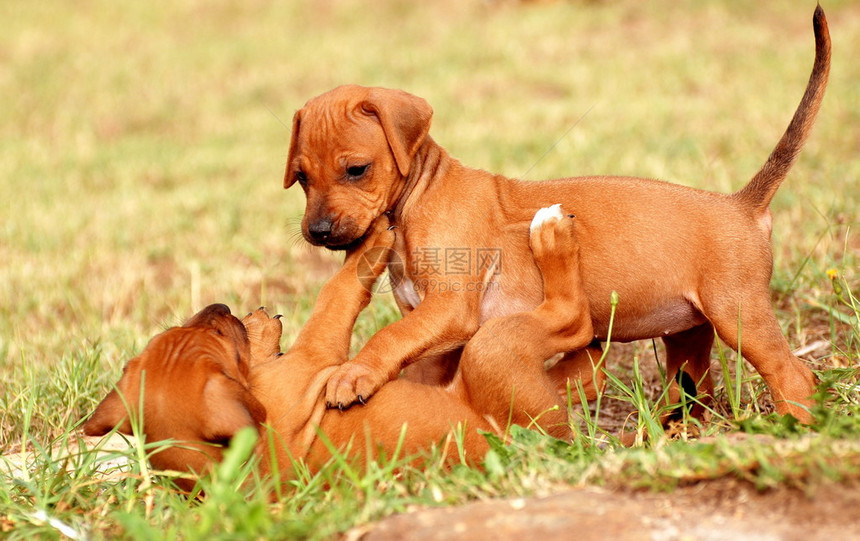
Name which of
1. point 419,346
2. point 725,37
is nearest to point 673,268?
point 419,346

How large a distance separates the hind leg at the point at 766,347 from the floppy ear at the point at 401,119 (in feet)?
5.10

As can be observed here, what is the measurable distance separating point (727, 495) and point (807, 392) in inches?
52.1

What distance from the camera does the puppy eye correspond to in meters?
4.18

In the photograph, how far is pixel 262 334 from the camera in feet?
13.6

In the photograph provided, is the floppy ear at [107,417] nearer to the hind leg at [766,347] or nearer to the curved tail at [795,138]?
the hind leg at [766,347]

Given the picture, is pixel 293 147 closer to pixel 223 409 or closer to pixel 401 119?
pixel 401 119

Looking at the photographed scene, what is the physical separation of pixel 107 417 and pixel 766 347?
2694 millimetres

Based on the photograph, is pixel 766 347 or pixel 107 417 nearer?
pixel 107 417

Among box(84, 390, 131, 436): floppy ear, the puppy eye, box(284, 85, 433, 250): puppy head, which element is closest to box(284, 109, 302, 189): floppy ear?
box(284, 85, 433, 250): puppy head

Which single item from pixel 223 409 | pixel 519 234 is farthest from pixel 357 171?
pixel 223 409

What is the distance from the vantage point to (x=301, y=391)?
12.4 feet

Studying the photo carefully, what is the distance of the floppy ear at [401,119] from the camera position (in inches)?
164

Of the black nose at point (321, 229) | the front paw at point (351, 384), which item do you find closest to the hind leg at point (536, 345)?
the front paw at point (351, 384)

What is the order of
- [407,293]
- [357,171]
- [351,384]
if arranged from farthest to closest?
[407,293] → [357,171] → [351,384]
